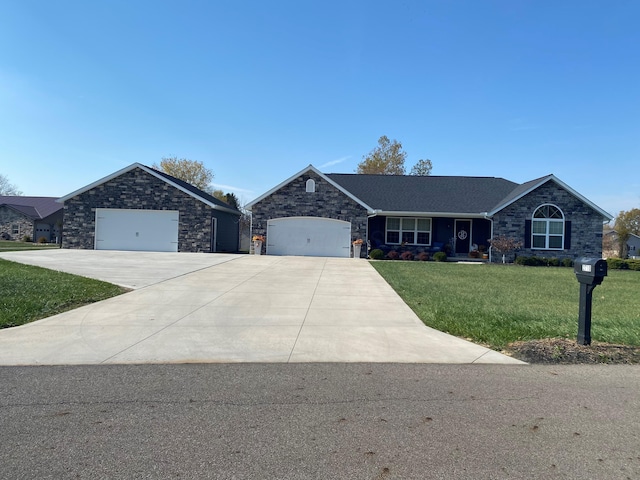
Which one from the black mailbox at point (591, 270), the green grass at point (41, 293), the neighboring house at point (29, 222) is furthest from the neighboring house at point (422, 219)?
the neighboring house at point (29, 222)

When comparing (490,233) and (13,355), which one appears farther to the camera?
(490,233)

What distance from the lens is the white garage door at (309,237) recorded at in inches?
998

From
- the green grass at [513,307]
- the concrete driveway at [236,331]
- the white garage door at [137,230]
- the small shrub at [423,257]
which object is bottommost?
the concrete driveway at [236,331]

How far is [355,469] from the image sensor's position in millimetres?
3016

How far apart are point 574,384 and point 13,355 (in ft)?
22.0

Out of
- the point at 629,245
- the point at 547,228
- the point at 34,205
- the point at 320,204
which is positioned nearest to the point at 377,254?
the point at 320,204

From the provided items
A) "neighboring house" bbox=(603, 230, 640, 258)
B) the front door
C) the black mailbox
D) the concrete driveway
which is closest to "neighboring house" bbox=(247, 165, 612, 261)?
the front door

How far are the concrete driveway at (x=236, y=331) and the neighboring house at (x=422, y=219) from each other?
13.7 meters

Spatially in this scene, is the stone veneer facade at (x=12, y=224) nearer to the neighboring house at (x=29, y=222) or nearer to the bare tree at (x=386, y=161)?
the neighboring house at (x=29, y=222)

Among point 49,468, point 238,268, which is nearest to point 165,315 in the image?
point 49,468

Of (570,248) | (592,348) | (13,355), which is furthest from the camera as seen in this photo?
(570,248)

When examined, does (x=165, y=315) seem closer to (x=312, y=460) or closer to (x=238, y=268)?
(x=312, y=460)

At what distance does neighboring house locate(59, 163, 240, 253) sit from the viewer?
2539cm

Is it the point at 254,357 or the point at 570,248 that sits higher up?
the point at 570,248
